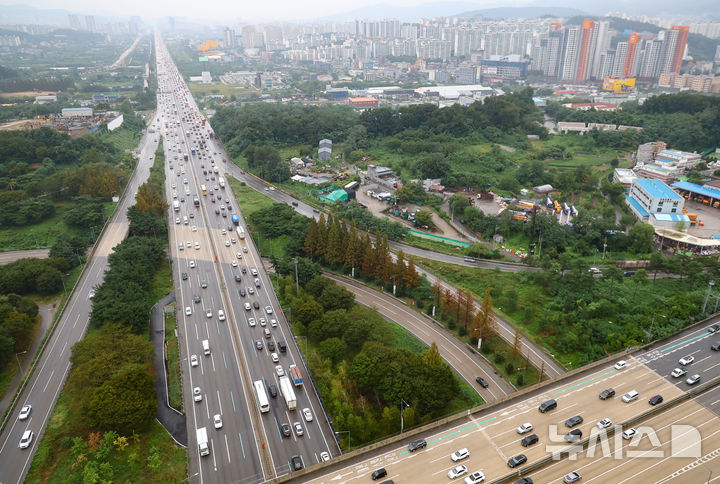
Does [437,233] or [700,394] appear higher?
[700,394]

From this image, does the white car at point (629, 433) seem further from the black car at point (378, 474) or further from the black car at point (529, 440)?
the black car at point (378, 474)

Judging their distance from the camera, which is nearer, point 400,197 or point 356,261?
point 356,261

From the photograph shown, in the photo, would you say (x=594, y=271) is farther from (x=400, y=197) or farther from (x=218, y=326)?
(x=218, y=326)

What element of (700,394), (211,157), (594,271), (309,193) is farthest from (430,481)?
(211,157)

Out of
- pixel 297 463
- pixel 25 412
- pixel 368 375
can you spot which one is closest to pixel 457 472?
pixel 297 463

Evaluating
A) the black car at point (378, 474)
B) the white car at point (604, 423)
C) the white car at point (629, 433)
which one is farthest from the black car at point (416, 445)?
the white car at point (629, 433)

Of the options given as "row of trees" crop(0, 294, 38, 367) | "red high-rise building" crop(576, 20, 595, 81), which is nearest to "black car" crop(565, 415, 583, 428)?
"row of trees" crop(0, 294, 38, 367)
